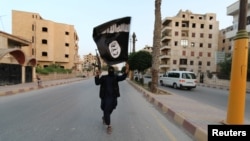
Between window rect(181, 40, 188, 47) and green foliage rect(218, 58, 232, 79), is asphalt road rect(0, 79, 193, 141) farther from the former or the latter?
window rect(181, 40, 188, 47)

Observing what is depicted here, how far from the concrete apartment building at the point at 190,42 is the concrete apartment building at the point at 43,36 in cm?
3068

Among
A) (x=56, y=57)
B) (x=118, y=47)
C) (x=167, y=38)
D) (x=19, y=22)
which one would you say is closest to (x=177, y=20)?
(x=167, y=38)

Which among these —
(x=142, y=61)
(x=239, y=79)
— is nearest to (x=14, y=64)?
(x=142, y=61)

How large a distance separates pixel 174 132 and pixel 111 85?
2100 mm

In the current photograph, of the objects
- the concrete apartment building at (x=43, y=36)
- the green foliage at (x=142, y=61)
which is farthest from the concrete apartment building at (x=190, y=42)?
the green foliage at (x=142, y=61)

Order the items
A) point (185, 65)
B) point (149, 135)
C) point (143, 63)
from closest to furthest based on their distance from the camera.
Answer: point (149, 135) → point (143, 63) → point (185, 65)

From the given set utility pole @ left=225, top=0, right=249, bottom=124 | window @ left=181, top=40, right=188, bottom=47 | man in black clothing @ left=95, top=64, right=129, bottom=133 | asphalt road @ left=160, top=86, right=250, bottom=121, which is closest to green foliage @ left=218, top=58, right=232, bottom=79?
asphalt road @ left=160, top=86, right=250, bottom=121

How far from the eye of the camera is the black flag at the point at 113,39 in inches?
245

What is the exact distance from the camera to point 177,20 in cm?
7444

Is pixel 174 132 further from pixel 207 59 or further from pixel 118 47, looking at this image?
pixel 207 59

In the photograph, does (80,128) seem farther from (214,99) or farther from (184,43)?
(184,43)

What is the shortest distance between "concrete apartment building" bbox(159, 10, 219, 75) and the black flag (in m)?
68.2

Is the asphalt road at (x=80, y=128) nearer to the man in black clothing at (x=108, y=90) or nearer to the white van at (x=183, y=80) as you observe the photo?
the man in black clothing at (x=108, y=90)

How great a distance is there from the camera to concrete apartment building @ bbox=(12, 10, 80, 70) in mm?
63156
